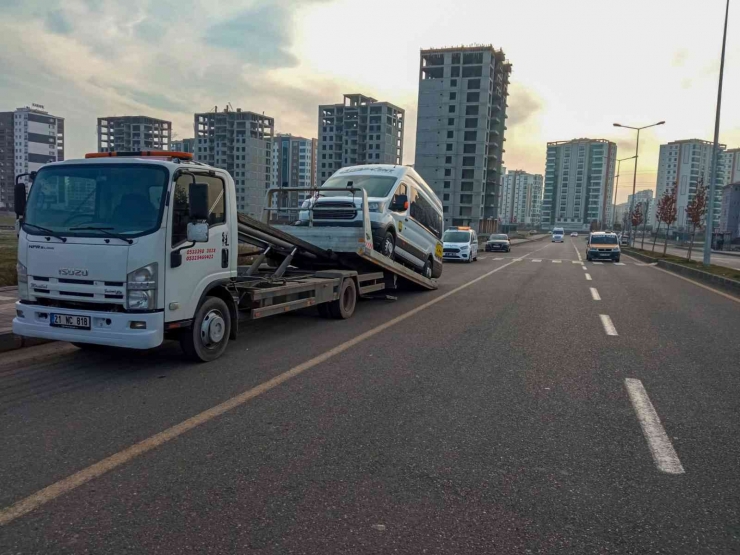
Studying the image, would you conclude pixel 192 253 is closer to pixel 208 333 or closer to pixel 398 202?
pixel 208 333

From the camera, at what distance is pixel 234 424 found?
4652 millimetres

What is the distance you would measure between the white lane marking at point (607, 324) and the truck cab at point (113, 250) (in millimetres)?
6782

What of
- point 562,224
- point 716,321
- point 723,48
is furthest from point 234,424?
point 562,224

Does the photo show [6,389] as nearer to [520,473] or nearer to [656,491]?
[520,473]

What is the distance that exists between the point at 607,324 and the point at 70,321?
8.69 m

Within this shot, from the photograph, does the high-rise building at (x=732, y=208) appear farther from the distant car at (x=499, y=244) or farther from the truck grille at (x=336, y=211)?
the truck grille at (x=336, y=211)

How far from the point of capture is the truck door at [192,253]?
6.01 metres

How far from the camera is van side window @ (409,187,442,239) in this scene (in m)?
13.4

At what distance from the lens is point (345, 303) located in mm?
10258

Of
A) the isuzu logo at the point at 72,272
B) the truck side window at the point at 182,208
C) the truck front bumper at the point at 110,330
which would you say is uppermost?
the truck side window at the point at 182,208

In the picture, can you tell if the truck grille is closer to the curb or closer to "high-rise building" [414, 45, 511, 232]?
→ the curb

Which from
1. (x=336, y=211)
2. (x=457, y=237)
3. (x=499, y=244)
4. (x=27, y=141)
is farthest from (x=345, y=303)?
(x=27, y=141)

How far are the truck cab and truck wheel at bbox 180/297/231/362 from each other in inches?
6.0

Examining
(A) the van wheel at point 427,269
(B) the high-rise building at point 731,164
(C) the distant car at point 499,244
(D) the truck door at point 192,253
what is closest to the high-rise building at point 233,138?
(C) the distant car at point 499,244
